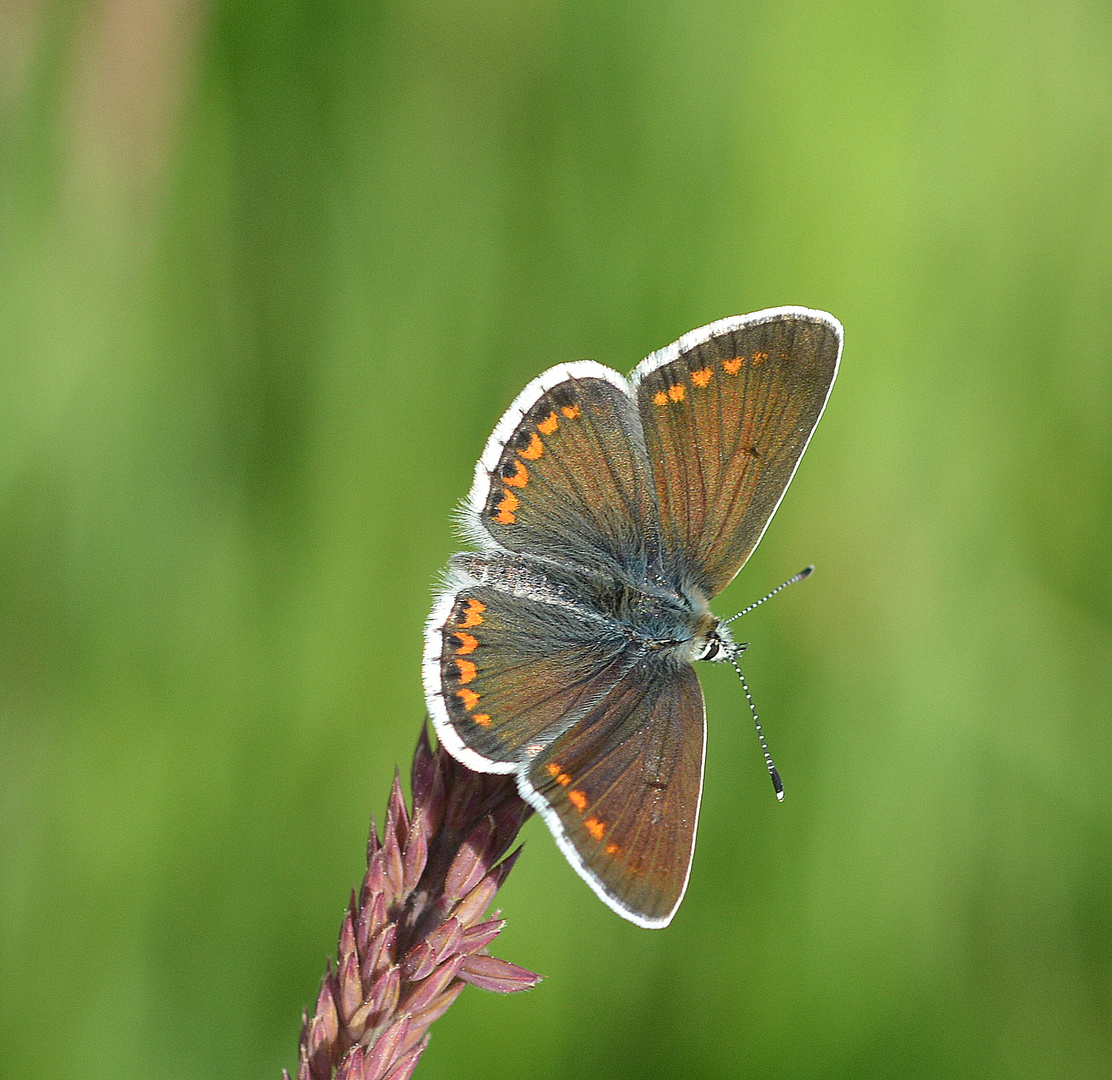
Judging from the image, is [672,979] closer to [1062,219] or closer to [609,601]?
[609,601]

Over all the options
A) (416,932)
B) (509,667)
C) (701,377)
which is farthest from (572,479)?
(416,932)

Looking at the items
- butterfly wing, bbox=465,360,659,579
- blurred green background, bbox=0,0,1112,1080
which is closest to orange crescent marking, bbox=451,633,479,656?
butterfly wing, bbox=465,360,659,579

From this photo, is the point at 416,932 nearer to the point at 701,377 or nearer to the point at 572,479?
the point at 572,479

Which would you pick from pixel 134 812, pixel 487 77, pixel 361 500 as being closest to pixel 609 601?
pixel 361 500

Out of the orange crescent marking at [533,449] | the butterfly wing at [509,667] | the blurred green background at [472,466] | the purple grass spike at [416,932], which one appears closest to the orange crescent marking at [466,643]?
the butterfly wing at [509,667]

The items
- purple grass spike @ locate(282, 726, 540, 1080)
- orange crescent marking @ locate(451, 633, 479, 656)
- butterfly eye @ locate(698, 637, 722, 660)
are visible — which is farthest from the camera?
butterfly eye @ locate(698, 637, 722, 660)

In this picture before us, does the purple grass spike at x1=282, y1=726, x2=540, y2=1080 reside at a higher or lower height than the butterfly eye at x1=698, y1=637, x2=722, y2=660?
lower

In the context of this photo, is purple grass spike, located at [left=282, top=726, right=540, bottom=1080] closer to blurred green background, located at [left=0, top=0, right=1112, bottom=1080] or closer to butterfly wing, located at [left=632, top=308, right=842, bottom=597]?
butterfly wing, located at [left=632, top=308, right=842, bottom=597]
